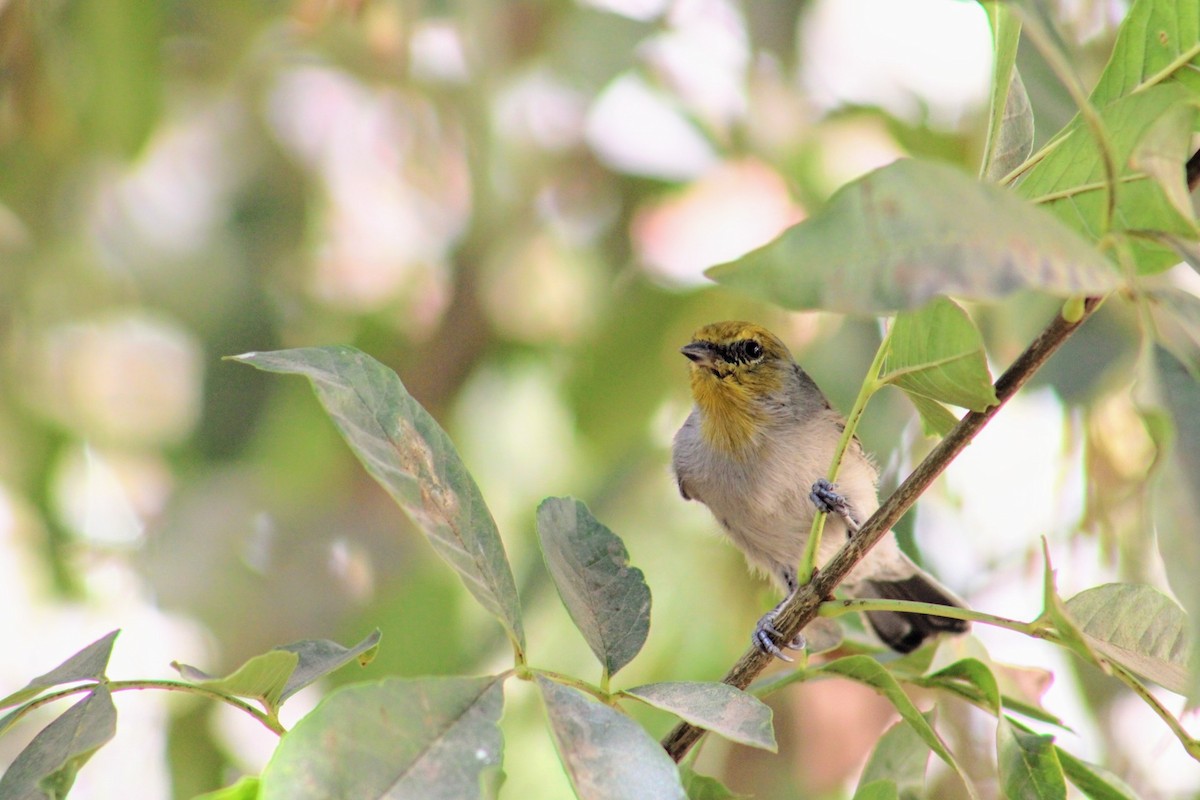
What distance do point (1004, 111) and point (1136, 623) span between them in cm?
52

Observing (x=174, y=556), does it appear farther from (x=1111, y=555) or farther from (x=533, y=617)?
(x=1111, y=555)

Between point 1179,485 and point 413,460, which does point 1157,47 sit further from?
point 413,460

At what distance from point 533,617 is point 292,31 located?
2.34 metres

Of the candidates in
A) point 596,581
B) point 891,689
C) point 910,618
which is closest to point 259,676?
point 596,581

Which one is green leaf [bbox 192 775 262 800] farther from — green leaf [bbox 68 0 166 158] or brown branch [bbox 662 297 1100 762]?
green leaf [bbox 68 0 166 158]

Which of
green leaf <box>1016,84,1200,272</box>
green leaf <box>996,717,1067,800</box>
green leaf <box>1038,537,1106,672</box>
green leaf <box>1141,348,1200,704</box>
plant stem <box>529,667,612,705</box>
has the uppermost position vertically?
green leaf <box>1016,84,1200,272</box>

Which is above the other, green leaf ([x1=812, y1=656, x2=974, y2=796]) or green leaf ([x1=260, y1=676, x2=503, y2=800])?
green leaf ([x1=260, y1=676, x2=503, y2=800])

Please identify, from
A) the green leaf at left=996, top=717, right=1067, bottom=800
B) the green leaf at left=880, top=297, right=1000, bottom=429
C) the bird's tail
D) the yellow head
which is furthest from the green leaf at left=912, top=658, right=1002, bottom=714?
the yellow head

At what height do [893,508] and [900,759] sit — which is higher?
[893,508]

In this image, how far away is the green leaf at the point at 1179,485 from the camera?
758mm

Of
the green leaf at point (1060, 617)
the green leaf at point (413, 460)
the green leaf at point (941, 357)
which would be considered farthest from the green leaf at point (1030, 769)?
the green leaf at point (413, 460)

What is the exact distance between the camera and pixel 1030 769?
122 centimetres

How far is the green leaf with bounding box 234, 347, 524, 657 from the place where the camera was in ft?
3.32

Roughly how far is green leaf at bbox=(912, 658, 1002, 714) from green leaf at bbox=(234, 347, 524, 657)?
1.86 feet
